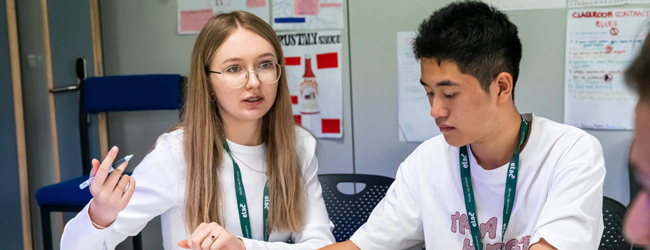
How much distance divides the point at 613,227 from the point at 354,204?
0.80m

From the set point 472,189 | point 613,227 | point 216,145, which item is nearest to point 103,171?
point 216,145

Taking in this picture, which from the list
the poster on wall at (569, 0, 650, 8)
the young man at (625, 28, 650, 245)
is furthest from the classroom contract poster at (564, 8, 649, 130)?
the young man at (625, 28, 650, 245)

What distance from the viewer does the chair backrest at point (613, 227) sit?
156 centimetres

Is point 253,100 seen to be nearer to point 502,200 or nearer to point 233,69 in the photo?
point 233,69

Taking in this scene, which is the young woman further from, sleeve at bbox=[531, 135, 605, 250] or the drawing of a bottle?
the drawing of a bottle

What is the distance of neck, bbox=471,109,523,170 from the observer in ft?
4.50

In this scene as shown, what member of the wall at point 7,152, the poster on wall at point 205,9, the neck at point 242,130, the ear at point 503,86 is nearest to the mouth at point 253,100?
the neck at point 242,130

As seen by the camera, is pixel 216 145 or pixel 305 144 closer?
pixel 216 145

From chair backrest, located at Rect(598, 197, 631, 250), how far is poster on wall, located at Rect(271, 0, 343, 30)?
1.55 m

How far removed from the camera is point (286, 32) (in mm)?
2809

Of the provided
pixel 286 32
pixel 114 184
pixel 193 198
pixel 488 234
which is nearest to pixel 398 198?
pixel 488 234

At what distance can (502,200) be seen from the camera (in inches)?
53.4

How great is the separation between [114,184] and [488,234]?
2.98 ft

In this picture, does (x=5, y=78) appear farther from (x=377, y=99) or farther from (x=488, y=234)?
(x=488, y=234)
